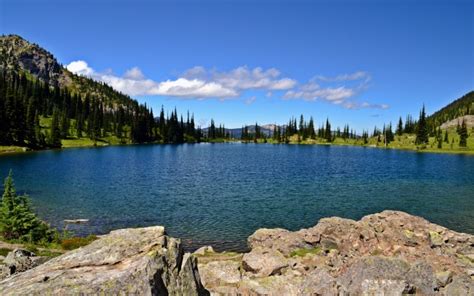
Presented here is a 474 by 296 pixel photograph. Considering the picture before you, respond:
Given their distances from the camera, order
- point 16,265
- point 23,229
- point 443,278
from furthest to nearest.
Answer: point 23,229 → point 16,265 → point 443,278

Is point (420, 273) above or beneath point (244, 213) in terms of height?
above

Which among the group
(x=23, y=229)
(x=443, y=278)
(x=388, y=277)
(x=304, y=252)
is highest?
(x=388, y=277)

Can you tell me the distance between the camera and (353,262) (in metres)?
17.2

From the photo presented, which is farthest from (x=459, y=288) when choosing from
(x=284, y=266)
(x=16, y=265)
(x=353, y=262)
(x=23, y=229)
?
(x=23, y=229)

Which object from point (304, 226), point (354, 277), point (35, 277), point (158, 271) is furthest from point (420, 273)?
point (304, 226)

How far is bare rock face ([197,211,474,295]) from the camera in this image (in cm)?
1374

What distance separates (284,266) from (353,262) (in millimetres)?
4201

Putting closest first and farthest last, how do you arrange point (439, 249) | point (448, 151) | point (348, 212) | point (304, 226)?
point (439, 249)
point (304, 226)
point (348, 212)
point (448, 151)

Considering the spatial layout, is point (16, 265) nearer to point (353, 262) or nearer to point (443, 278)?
point (353, 262)

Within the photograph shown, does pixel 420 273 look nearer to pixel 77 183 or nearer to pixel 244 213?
pixel 244 213

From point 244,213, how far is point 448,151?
17728cm

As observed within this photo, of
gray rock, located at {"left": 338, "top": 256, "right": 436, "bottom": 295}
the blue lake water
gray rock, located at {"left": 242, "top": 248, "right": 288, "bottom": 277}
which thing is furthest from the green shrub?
gray rock, located at {"left": 338, "top": 256, "right": 436, "bottom": 295}

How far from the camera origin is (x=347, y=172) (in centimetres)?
9012

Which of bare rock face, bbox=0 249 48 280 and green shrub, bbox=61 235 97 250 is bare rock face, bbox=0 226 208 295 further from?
green shrub, bbox=61 235 97 250
